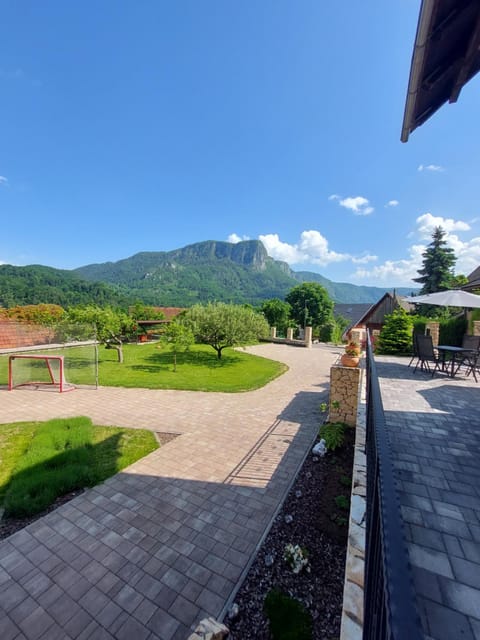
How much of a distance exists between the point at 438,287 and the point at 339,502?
24.5 m

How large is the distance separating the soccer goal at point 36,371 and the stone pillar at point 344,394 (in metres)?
8.19

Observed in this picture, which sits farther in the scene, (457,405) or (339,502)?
(457,405)

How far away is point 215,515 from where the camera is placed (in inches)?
137

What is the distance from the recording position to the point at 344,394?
5.99 metres

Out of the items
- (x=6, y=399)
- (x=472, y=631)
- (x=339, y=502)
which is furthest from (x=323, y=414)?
(x=6, y=399)

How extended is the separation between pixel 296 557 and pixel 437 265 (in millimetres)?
26237

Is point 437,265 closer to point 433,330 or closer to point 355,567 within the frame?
point 433,330

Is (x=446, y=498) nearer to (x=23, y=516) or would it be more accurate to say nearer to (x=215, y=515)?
(x=215, y=515)

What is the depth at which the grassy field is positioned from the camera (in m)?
9.54

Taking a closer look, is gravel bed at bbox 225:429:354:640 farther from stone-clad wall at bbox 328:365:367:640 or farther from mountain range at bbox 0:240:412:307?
mountain range at bbox 0:240:412:307

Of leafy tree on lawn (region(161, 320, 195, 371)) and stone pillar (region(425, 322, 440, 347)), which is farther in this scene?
leafy tree on lawn (region(161, 320, 195, 371))

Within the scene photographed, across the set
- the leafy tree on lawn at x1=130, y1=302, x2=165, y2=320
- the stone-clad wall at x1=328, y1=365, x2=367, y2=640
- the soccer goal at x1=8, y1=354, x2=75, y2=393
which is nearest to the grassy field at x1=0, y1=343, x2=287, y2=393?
the soccer goal at x1=8, y1=354, x2=75, y2=393

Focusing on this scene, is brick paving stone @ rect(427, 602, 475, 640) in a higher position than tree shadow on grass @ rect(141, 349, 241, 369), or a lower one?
higher

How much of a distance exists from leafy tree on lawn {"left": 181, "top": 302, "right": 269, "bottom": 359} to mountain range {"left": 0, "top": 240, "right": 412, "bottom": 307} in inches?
1993
